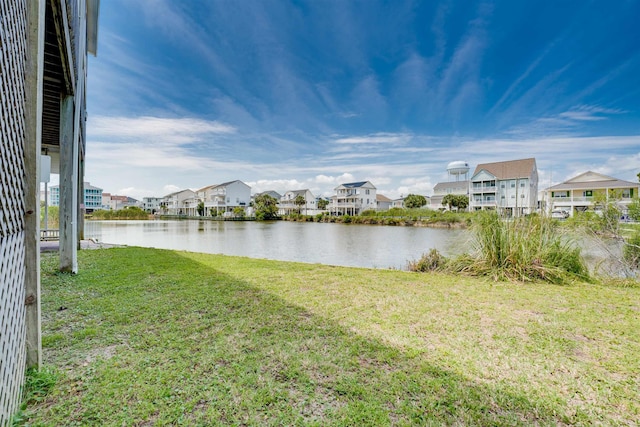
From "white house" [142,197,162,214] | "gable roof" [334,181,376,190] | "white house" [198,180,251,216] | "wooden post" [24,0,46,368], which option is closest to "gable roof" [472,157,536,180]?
"gable roof" [334,181,376,190]

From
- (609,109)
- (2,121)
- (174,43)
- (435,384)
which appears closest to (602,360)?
(435,384)

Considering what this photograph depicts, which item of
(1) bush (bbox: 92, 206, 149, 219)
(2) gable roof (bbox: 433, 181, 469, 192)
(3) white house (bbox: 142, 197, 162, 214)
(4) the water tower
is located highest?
(4) the water tower

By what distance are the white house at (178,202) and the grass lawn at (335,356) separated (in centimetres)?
6052

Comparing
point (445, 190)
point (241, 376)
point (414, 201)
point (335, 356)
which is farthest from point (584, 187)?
point (241, 376)

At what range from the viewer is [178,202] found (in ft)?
200

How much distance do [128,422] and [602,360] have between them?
3.34 meters

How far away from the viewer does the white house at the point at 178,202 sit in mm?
58750

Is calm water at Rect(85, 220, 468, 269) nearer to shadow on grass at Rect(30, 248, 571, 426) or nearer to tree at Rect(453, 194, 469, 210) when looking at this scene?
shadow on grass at Rect(30, 248, 571, 426)

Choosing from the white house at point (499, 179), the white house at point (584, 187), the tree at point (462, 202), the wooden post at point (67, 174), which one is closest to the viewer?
the wooden post at point (67, 174)

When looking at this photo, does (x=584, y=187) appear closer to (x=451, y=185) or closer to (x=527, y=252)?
(x=451, y=185)

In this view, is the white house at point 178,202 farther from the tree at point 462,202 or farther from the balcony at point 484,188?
Answer: the balcony at point 484,188

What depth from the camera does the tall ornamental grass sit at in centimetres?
496

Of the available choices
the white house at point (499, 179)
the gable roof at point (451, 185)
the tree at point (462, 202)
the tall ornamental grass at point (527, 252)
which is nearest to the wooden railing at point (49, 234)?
the tall ornamental grass at point (527, 252)

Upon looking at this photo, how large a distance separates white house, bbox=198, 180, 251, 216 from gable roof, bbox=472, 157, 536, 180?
1565 inches
